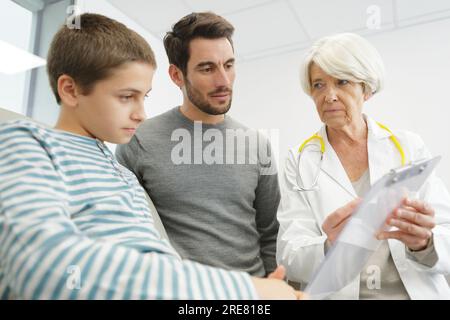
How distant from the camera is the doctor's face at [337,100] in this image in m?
0.98

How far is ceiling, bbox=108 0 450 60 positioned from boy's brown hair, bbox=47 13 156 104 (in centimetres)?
149

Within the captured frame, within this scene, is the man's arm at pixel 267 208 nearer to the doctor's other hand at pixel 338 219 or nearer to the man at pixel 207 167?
the man at pixel 207 167

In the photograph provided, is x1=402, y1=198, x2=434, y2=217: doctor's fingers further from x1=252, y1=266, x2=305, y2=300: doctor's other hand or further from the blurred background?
the blurred background

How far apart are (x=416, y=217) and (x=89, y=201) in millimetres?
573

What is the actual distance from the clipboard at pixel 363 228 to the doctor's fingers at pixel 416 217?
43 mm

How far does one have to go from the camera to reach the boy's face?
0.63 metres

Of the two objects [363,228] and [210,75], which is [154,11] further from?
[363,228]

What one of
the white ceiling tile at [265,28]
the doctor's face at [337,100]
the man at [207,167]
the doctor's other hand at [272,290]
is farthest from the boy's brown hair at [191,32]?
the white ceiling tile at [265,28]

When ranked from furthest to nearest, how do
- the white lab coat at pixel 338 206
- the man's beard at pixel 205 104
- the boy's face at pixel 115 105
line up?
the man's beard at pixel 205 104 → the white lab coat at pixel 338 206 → the boy's face at pixel 115 105

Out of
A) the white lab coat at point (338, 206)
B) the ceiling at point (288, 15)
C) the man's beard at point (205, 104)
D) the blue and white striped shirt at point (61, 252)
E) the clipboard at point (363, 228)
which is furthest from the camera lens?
the ceiling at point (288, 15)

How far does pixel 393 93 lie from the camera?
7.59ft

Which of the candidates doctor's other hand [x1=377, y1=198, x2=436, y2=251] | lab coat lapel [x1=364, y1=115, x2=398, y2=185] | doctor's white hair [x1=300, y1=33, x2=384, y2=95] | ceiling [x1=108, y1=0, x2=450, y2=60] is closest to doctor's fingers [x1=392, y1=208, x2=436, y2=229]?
doctor's other hand [x1=377, y1=198, x2=436, y2=251]
